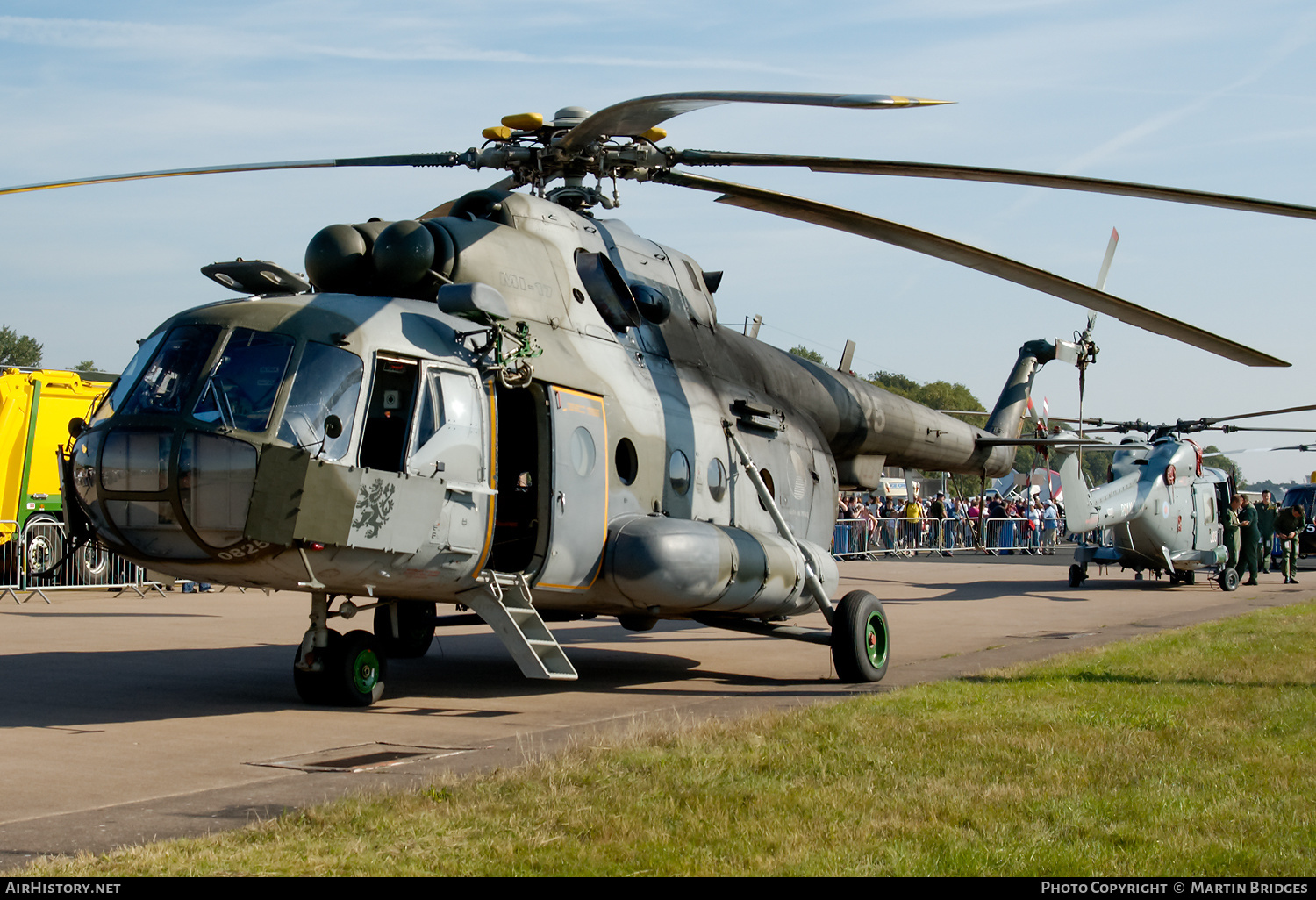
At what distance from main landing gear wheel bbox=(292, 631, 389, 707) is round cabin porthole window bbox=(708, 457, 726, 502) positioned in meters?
3.40

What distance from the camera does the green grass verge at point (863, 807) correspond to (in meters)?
4.67

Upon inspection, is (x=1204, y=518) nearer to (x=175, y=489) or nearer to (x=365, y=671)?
(x=365, y=671)

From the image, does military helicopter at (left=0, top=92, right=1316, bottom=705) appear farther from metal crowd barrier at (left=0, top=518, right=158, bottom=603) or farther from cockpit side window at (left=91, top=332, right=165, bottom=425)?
metal crowd barrier at (left=0, top=518, right=158, bottom=603)

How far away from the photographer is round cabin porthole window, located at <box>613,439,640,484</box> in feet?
32.8

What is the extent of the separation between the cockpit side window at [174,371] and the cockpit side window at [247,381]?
137 mm

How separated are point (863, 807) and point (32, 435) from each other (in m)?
17.4

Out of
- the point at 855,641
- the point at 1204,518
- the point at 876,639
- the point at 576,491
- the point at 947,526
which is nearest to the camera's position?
the point at 576,491

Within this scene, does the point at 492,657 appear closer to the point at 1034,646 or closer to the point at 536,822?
the point at 1034,646

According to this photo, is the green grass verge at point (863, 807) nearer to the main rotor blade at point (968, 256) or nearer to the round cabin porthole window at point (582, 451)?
the round cabin porthole window at point (582, 451)

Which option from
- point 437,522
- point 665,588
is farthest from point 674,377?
point 437,522

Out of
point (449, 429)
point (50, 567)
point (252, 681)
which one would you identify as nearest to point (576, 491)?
point (449, 429)

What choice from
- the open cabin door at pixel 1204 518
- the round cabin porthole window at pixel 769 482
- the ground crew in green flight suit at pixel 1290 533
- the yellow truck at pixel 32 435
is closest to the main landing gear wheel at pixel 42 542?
the yellow truck at pixel 32 435

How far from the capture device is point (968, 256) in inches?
403

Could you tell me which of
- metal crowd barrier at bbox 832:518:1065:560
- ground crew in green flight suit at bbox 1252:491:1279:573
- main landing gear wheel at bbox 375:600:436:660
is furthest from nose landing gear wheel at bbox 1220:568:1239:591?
main landing gear wheel at bbox 375:600:436:660
